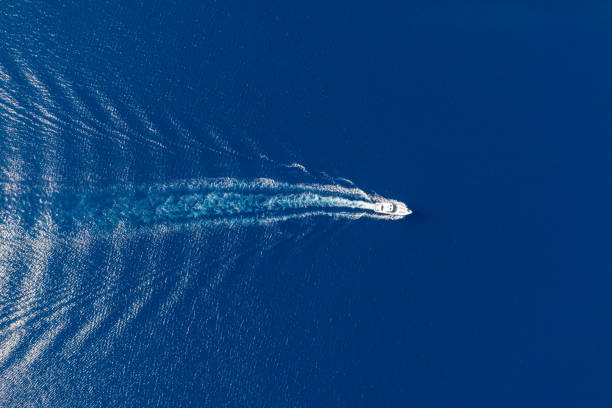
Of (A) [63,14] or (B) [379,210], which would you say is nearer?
(B) [379,210]

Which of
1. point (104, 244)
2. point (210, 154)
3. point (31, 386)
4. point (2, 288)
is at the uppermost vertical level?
point (210, 154)

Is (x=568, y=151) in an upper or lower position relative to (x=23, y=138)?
upper

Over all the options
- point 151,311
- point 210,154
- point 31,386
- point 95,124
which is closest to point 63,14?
point 95,124

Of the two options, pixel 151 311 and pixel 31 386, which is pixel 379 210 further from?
pixel 31 386

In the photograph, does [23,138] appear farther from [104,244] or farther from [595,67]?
[595,67]

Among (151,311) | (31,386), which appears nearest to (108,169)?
(151,311)

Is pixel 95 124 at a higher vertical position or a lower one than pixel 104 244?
higher
